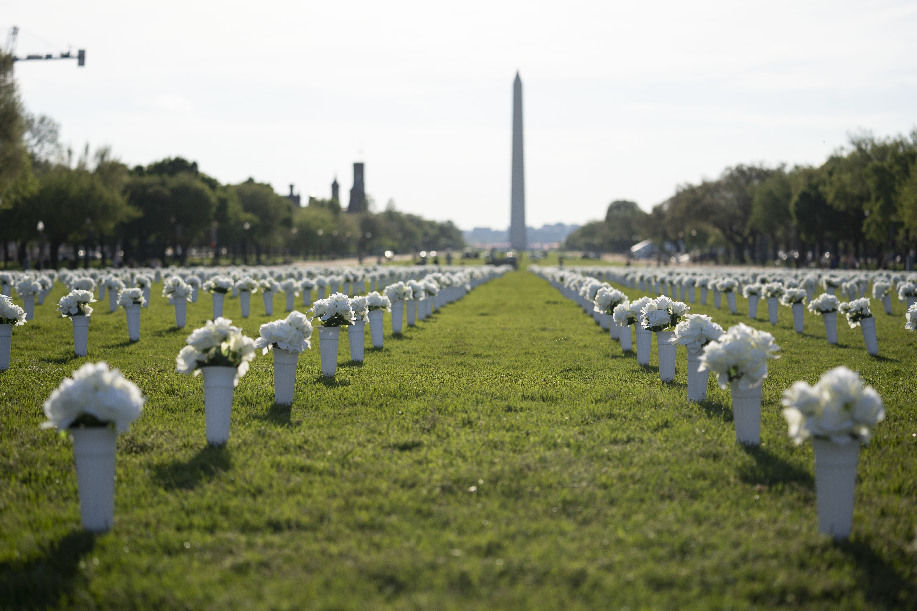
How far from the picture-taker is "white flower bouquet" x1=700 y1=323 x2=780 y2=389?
8375 millimetres

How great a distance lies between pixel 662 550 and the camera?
6.02m

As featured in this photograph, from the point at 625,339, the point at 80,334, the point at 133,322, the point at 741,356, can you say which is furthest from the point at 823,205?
the point at 741,356

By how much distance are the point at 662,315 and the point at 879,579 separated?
793 centimetres

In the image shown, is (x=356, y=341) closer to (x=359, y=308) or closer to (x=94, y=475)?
(x=359, y=308)

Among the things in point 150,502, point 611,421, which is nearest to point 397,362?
point 611,421

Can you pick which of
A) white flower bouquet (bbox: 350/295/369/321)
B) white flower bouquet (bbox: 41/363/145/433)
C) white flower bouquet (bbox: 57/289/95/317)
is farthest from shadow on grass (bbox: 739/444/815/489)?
white flower bouquet (bbox: 57/289/95/317)

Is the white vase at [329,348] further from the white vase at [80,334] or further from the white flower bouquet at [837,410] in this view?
the white flower bouquet at [837,410]

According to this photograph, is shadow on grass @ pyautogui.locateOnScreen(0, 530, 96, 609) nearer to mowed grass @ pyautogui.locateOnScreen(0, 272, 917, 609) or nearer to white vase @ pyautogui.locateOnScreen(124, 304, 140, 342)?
mowed grass @ pyautogui.locateOnScreen(0, 272, 917, 609)

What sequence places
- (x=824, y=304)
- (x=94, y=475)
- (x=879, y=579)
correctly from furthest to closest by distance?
(x=824, y=304), (x=94, y=475), (x=879, y=579)

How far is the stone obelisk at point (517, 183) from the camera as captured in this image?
352 ft

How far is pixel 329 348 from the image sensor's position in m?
14.1

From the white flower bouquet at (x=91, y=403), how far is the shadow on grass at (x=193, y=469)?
1.39m

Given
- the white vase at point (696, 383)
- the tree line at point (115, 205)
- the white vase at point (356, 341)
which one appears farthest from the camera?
the tree line at point (115, 205)

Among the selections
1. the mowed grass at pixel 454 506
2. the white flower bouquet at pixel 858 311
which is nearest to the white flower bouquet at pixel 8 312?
the mowed grass at pixel 454 506
